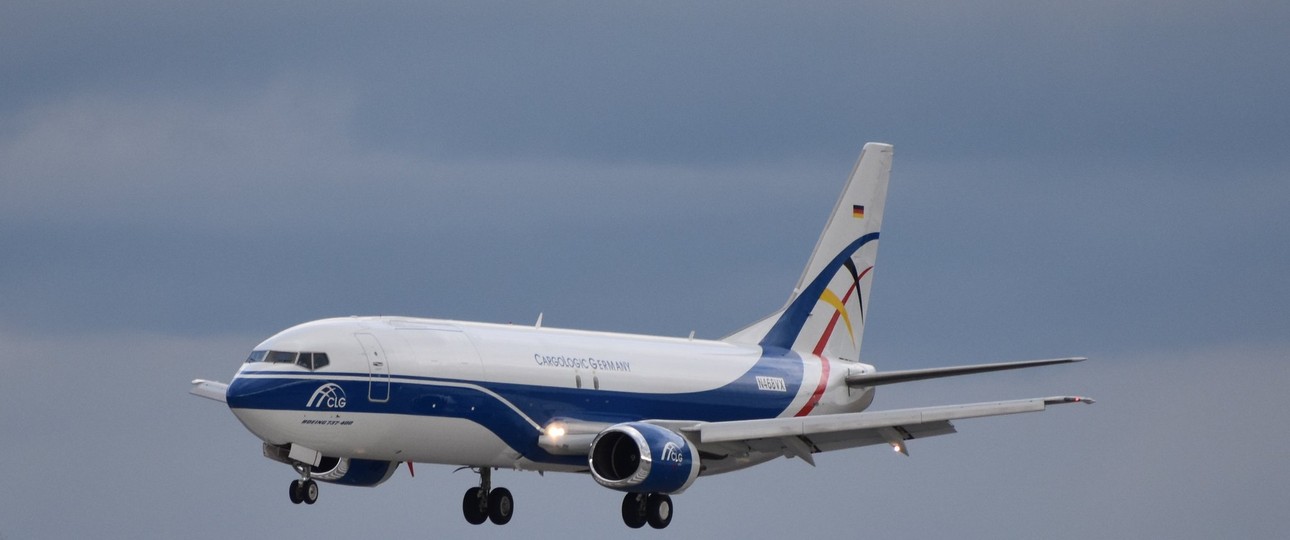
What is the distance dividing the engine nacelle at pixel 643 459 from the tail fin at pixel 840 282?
1152 cm

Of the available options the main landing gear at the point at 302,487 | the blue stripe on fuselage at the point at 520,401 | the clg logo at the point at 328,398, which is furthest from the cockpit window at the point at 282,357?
the main landing gear at the point at 302,487

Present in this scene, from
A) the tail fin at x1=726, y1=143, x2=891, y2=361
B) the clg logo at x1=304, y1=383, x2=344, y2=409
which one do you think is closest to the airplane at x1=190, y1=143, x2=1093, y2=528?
the clg logo at x1=304, y1=383, x2=344, y2=409

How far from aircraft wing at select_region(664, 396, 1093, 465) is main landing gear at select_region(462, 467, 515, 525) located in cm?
611

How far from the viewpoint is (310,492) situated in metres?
58.0

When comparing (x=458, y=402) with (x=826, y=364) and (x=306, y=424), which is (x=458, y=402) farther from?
(x=826, y=364)

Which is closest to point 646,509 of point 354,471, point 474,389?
point 474,389

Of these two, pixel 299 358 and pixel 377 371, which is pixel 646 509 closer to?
pixel 377 371

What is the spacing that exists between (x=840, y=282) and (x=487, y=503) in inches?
614

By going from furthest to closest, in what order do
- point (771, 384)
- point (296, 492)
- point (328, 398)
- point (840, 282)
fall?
point (840, 282) → point (771, 384) → point (296, 492) → point (328, 398)

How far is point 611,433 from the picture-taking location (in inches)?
2376

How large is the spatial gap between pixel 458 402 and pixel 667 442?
5.72 m

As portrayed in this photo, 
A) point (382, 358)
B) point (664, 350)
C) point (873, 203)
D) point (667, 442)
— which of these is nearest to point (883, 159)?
point (873, 203)

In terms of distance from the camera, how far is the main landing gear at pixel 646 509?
62.2 meters

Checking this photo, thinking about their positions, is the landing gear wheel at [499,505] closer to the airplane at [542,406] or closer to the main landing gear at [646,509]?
the airplane at [542,406]
